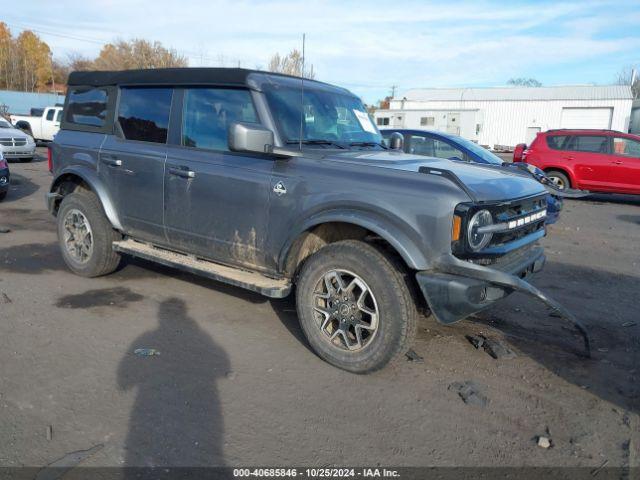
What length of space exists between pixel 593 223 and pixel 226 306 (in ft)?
28.2

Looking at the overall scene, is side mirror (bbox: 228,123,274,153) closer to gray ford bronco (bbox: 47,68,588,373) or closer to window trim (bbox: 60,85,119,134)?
gray ford bronco (bbox: 47,68,588,373)

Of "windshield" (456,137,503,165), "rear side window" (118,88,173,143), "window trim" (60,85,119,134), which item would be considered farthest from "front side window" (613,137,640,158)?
"window trim" (60,85,119,134)

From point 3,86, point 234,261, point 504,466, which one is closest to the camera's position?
point 504,466

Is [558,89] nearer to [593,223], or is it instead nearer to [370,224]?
[593,223]

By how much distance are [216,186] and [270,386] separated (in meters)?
1.69

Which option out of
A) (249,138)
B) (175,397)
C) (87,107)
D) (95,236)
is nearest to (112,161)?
(95,236)

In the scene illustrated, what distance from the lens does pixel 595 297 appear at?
18.4 ft

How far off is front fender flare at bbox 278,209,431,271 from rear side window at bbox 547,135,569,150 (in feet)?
39.3

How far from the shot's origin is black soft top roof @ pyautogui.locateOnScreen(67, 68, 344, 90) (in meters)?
4.25

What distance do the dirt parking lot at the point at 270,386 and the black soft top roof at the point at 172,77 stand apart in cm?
205

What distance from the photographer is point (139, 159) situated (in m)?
4.84

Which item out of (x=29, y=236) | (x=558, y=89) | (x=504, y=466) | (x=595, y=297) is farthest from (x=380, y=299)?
(x=558, y=89)

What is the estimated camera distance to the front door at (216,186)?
4.09 meters

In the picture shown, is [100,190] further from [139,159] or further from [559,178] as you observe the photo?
[559,178]
